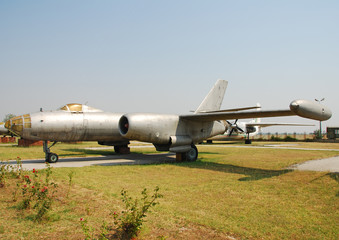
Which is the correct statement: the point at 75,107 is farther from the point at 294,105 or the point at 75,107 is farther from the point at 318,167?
the point at 318,167

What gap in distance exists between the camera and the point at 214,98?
57.1 feet

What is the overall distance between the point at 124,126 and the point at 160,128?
1.85 metres


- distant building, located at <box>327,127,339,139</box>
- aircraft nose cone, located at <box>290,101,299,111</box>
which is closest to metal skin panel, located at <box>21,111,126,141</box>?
aircraft nose cone, located at <box>290,101,299,111</box>

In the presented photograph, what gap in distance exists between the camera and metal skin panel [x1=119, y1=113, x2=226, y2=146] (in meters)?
12.3

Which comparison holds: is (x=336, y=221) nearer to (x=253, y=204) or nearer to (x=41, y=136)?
(x=253, y=204)

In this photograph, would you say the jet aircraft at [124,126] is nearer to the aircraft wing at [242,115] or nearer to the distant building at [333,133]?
the aircraft wing at [242,115]

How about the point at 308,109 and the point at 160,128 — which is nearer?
the point at 308,109

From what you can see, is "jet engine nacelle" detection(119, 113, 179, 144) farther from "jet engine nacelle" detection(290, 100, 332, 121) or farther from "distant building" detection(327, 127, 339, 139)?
"distant building" detection(327, 127, 339, 139)

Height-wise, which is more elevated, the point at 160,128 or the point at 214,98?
the point at 214,98

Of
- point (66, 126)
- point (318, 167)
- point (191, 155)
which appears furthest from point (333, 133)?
point (66, 126)

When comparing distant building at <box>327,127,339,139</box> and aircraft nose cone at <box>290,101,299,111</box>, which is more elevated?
aircraft nose cone at <box>290,101,299,111</box>

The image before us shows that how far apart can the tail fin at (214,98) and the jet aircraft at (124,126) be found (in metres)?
1.51

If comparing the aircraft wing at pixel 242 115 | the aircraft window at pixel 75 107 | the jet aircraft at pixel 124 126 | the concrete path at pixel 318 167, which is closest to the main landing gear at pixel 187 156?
the jet aircraft at pixel 124 126

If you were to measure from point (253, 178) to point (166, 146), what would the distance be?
6181mm
